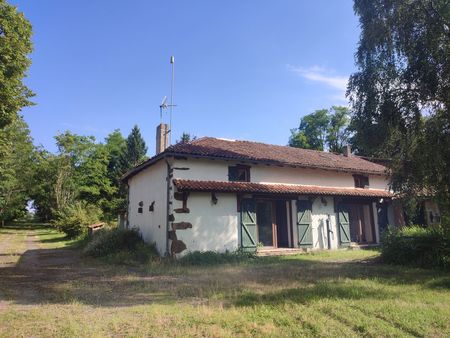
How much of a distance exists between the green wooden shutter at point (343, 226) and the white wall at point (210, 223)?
5.66 metres

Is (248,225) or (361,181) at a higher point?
(361,181)

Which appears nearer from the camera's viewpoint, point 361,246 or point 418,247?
point 418,247

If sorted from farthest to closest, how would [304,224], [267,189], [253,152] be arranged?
[253,152] < [304,224] < [267,189]

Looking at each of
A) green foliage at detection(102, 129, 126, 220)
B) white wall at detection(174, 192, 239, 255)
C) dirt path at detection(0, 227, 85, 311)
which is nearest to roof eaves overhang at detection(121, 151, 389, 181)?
white wall at detection(174, 192, 239, 255)

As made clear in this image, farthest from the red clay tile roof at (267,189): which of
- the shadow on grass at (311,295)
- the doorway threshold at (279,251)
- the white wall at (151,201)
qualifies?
the shadow on grass at (311,295)

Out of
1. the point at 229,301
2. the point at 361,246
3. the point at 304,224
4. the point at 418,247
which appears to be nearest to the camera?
the point at 229,301

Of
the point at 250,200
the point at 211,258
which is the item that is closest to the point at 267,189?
the point at 250,200

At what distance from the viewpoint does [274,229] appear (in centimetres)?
1583

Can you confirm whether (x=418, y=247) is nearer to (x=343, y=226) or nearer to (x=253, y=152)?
(x=343, y=226)

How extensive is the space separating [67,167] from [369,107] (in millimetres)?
36406

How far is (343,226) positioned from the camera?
661 inches

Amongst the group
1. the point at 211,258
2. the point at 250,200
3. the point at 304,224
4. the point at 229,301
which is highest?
the point at 250,200

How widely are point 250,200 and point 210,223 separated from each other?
210 centimetres

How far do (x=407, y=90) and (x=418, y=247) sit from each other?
4832 mm
